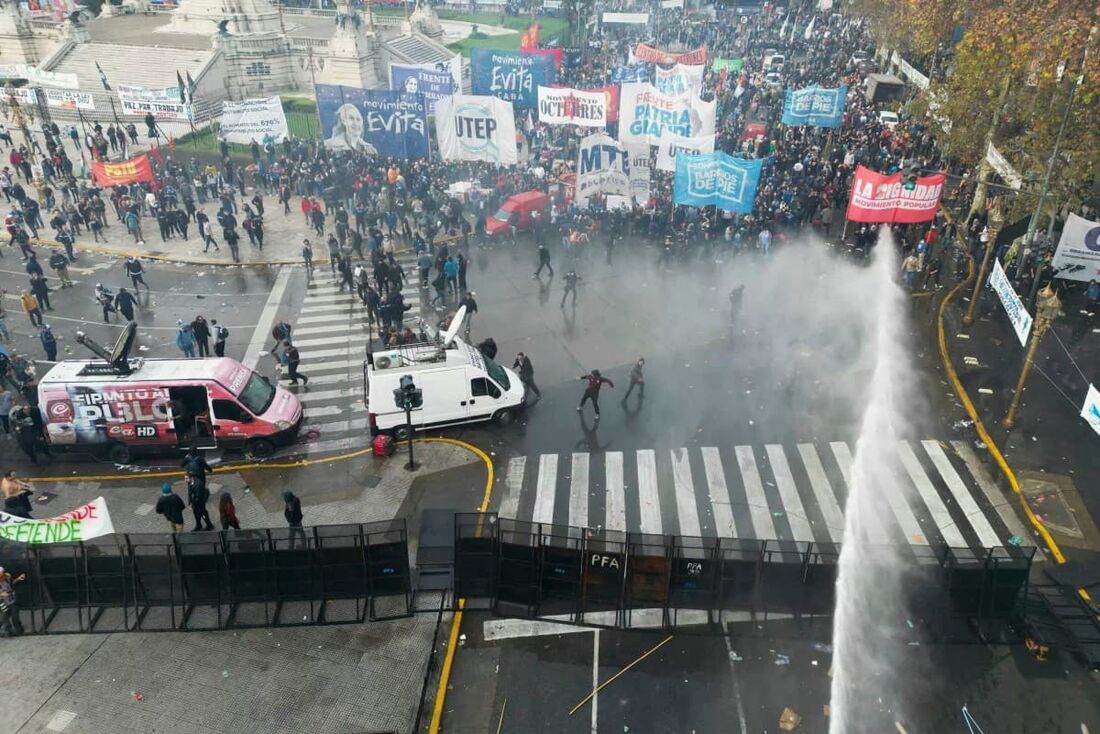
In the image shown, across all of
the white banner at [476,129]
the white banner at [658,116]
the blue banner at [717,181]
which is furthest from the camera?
the white banner at [476,129]

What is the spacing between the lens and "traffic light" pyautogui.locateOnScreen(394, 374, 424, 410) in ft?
52.5

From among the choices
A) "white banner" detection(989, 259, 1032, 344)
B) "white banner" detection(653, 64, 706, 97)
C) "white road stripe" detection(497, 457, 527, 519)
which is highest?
"white banner" detection(653, 64, 706, 97)

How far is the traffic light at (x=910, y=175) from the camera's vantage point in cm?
1933

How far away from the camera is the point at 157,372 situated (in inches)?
650

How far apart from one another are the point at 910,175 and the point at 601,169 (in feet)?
36.3

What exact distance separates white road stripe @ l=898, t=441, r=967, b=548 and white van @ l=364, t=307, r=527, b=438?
9356mm

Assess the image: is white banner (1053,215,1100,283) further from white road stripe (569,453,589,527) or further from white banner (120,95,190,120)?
white banner (120,95,190,120)

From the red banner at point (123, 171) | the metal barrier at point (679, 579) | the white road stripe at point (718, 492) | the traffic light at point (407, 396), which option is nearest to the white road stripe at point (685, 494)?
the white road stripe at point (718, 492)

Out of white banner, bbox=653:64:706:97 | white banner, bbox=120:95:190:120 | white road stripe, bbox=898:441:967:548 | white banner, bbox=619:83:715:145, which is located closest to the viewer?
white road stripe, bbox=898:441:967:548

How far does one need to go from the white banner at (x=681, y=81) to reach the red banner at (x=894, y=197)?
836cm

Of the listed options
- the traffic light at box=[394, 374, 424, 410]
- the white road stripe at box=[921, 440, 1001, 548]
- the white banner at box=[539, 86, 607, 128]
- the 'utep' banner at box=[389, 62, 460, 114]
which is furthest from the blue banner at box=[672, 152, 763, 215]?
the traffic light at box=[394, 374, 424, 410]

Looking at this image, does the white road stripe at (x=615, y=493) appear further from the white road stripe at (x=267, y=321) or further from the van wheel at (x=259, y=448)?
the white road stripe at (x=267, y=321)

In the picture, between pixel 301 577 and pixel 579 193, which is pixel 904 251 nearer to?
pixel 579 193

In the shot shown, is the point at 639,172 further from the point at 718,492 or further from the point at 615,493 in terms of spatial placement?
the point at 615,493
